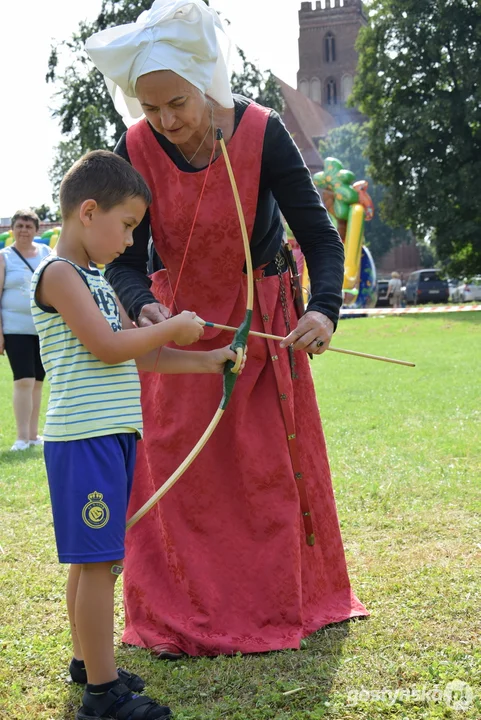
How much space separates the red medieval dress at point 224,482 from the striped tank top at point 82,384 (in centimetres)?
56

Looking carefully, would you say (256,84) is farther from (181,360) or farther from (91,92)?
(181,360)

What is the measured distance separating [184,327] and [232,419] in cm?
72

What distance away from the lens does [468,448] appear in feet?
19.1

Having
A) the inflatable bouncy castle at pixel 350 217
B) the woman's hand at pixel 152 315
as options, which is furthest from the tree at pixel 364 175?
the woman's hand at pixel 152 315

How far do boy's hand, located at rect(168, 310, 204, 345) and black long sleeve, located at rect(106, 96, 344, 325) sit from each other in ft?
1.47

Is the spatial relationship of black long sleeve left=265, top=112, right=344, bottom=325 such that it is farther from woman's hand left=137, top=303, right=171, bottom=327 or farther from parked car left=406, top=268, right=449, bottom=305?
parked car left=406, top=268, right=449, bottom=305

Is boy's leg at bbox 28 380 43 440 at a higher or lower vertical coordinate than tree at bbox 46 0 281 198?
lower

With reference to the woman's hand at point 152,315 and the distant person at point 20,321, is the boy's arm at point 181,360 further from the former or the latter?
the distant person at point 20,321

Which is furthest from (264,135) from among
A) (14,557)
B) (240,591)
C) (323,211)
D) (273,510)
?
(14,557)

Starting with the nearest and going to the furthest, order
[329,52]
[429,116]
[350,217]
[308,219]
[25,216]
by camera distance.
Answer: [308,219] → [25,216] → [350,217] → [429,116] → [329,52]

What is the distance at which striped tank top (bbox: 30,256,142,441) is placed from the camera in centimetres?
237

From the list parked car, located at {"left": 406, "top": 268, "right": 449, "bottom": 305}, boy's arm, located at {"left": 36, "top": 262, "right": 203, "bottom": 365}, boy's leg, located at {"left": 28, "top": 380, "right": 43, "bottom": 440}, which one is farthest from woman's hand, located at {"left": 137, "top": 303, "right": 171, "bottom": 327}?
parked car, located at {"left": 406, "top": 268, "right": 449, "bottom": 305}

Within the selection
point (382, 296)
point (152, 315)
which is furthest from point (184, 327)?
point (382, 296)

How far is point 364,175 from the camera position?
56.9 m
